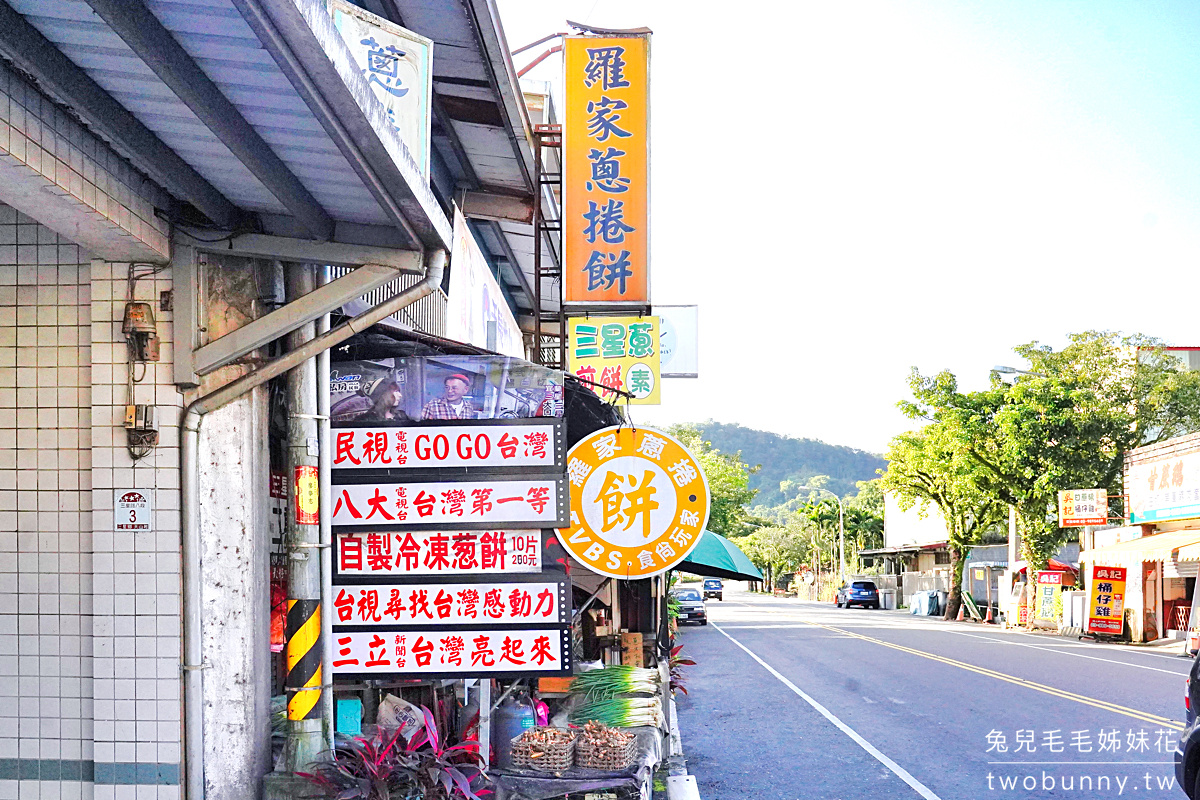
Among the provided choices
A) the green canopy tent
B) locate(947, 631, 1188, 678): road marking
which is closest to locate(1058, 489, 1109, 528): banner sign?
locate(947, 631, 1188, 678): road marking

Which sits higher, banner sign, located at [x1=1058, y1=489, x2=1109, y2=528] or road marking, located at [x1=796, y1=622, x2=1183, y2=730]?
banner sign, located at [x1=1058, y1=489, x2=1109, y2=528]

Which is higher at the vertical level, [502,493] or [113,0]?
[113,0]

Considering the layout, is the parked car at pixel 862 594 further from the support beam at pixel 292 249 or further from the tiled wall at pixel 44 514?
the tiled wall at pixel 44 514

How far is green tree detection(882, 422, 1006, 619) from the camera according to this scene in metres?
38.9

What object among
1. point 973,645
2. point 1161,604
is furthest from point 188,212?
point 1161,604

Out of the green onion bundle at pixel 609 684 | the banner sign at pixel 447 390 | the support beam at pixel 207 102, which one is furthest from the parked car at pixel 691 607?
the support beam at pixel 207 102

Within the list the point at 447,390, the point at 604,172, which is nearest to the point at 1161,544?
the point at 604,172

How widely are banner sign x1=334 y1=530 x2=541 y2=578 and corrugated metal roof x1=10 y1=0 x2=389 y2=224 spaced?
1884 mm

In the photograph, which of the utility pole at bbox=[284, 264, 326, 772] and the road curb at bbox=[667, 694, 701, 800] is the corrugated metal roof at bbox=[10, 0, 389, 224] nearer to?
the utility pole at bbox=[284, 264, 326, 772]

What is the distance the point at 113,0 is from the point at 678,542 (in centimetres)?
464

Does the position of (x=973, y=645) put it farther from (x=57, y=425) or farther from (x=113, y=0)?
(x=113, y=0)

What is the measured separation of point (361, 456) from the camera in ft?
20.9

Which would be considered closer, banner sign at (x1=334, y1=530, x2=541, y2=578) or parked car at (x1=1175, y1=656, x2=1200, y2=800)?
banner sign at (x1=334, y1=530, x2=541, y2=578)

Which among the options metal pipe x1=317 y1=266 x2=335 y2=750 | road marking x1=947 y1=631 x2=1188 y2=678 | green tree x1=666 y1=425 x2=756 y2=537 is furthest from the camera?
green tree x1=666 y1=425 x2=756 y2=537
